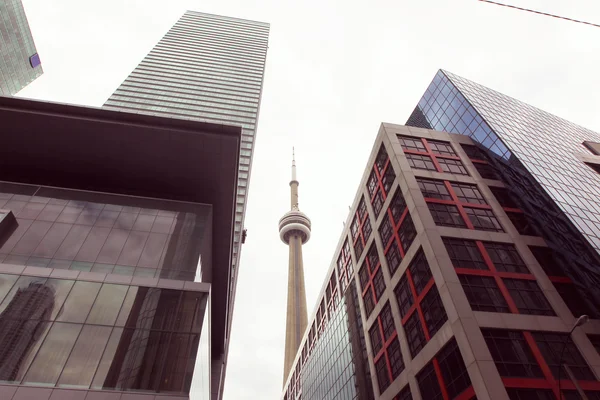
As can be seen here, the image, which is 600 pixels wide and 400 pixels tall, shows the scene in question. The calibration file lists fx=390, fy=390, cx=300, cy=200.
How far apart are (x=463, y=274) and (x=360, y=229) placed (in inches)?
837

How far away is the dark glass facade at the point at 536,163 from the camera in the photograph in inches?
1267

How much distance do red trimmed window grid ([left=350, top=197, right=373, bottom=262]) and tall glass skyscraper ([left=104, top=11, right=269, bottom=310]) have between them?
53.5 ft

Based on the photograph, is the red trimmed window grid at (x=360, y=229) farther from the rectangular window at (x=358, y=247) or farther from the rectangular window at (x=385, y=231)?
the rectangular window at (x=385, y=231)

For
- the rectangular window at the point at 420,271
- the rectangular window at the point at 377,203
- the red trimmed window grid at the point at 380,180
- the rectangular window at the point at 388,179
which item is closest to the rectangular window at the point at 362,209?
the red trimmed window grid at the point at 380,180

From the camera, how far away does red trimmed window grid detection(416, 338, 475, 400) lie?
2531 centimetres

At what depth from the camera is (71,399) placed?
1520 cm

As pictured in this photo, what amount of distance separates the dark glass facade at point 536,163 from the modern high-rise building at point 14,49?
72.6 metres

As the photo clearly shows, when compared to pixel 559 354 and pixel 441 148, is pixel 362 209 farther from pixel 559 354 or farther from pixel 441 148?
pixel 559 354

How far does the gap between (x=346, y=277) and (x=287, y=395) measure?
157 ft

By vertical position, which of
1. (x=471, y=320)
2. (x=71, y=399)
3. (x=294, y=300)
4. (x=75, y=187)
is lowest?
Answer: (x=71, y=399)

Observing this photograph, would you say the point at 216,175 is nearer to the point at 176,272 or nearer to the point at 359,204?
the point at 176,272

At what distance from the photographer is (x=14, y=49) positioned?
240 feet

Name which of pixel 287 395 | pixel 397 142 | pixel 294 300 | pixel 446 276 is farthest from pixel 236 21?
pixel 446 276

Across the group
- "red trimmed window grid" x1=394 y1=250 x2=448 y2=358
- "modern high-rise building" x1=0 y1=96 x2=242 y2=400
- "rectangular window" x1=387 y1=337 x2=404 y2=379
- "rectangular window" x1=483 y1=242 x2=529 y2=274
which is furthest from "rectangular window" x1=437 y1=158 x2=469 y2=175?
"modern high-rise building" x1=0 y1=96 x2=242 y2=400
